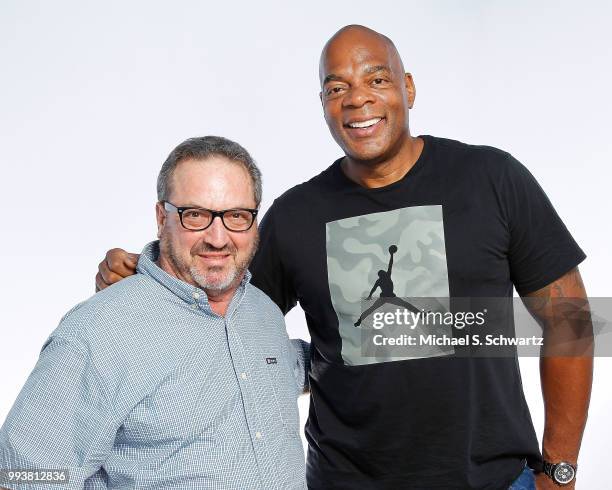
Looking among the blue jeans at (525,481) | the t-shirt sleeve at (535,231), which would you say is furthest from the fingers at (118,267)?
the blue jeans at (525,481)

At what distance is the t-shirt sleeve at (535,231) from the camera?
2.17m

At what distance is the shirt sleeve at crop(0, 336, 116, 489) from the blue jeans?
109 centimetres

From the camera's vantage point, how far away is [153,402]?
1.76m

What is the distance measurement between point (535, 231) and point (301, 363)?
29.6 inches

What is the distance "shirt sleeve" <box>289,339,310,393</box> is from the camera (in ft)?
7.59

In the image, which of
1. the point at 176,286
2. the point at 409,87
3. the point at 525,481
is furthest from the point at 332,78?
Answer: the point at 525,481

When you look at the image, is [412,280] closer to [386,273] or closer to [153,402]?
[386,273]

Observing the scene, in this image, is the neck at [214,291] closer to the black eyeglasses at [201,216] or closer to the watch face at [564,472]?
the black eyeglasses at [201,216]

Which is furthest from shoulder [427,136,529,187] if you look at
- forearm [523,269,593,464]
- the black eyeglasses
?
the black eyeglasses

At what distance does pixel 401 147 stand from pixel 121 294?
2.93 ft

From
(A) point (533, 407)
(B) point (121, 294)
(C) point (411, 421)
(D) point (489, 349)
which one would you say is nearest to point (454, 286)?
(D) point (489, 349)

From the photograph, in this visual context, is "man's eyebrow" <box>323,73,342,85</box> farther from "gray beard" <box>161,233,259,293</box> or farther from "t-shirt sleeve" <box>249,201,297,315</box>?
"gray beard" <box>161,233,259,293</box>

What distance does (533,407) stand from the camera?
159 inches

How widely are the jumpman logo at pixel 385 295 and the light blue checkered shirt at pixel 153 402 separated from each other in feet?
1.18
